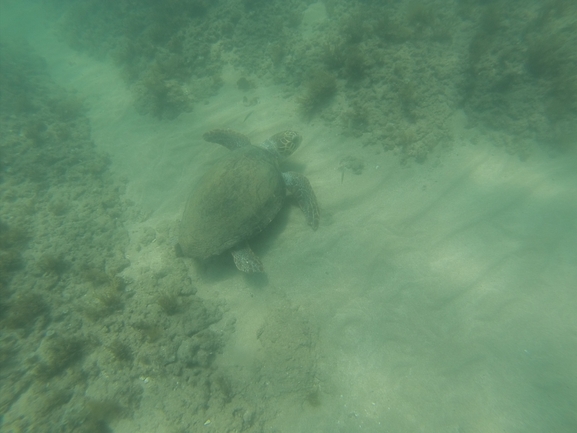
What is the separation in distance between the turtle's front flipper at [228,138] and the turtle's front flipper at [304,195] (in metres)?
1.64

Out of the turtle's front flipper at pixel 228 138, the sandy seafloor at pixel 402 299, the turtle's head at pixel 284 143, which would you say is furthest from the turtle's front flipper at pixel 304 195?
the turtle's front flipper at pixel 228 138

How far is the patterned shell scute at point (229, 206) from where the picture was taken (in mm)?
4676

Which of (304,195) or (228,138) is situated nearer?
→ (304,195)

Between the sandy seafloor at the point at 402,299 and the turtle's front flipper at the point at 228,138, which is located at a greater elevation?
the turtle's front flipper at the point at 228,138

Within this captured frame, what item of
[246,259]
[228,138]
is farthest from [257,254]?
[228,138]

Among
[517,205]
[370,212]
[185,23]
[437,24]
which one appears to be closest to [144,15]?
[185,23]

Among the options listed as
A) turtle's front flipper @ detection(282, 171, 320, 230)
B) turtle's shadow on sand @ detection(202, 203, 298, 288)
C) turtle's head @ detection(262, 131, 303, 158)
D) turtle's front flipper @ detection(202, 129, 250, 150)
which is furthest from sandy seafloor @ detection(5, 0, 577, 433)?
turtle's front flipper @ detection(202, 129, 250, 150)

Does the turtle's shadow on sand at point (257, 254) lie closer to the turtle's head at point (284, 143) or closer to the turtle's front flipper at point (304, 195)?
the turtle's front flipper at point (304, 195)

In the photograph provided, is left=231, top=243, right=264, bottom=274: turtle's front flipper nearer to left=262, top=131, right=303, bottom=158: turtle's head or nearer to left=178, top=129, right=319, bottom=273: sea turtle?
left=178, top=129, right=319, bottom=273: sea turtle

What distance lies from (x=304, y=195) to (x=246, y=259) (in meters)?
1.69

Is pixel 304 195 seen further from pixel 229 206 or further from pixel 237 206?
pixel 229 206

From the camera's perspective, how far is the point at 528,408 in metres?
3.43

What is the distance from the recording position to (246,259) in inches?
189

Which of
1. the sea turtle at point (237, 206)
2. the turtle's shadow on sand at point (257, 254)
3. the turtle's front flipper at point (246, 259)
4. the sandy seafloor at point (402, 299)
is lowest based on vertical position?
the sandy seafloor at point (402, 299)
